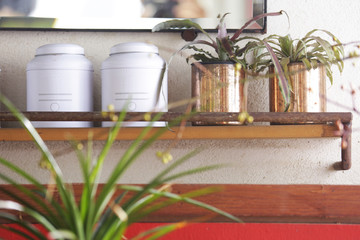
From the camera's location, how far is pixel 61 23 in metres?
1.16

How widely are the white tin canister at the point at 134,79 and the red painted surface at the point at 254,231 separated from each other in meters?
0.23

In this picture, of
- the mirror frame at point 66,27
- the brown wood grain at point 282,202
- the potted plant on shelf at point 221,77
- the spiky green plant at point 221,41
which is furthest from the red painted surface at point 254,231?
the mirror frame at point 66,27

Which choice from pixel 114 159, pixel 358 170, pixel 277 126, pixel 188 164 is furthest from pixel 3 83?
pixel 358 170

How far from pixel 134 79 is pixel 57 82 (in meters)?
0.16

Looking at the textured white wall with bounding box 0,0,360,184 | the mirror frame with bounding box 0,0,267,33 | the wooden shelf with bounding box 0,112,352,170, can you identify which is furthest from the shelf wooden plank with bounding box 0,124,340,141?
the mirror frame with bounding box 0,0,267,33

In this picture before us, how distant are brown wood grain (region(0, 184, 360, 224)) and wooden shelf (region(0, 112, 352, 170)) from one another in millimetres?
84

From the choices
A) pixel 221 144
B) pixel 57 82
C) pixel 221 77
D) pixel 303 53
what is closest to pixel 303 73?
pixel 303 53

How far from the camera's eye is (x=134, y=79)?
3.30ft

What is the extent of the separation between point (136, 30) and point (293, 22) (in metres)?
0.37

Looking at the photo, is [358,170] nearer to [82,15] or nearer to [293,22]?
[293,22]

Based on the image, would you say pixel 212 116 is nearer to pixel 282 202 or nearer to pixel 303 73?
pixel 303 73

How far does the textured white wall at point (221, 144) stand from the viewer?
1.18 meters

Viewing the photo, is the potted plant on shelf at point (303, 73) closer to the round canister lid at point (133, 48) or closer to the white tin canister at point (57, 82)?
the round canister lid at point (133, 48)

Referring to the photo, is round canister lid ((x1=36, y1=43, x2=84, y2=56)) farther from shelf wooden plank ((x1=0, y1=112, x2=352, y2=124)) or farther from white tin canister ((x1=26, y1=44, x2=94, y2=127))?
shelf wooden plank ((x1=0, y1=112, x2=352, y2=124))
